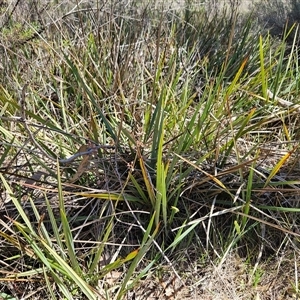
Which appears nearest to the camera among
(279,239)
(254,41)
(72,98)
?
(279,239)

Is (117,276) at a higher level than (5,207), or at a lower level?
lower

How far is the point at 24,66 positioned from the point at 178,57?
0.90m

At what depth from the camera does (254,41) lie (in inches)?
108

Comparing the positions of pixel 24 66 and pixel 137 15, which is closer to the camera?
pixel 24 66

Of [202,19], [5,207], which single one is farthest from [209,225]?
[202,19]

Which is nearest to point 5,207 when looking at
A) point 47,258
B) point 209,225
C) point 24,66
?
point 47,258

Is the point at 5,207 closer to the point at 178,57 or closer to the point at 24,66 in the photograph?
the point at 24,66

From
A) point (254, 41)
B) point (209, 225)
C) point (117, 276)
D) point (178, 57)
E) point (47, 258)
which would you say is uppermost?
point (254, 41)

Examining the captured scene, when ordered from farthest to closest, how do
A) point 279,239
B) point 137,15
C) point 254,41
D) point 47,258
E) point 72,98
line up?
point 137,15 < point 254,41 < point 72,98 < point 279,239 < point 47,258

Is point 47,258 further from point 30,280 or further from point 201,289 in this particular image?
point 201,289

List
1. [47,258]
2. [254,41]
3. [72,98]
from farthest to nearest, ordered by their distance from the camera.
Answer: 1. [254,41]
2. [72,98]
3. [47,258]

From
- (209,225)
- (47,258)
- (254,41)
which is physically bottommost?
(47,258)

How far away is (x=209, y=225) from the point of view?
5.14ft

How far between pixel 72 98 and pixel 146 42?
0.52 meters
